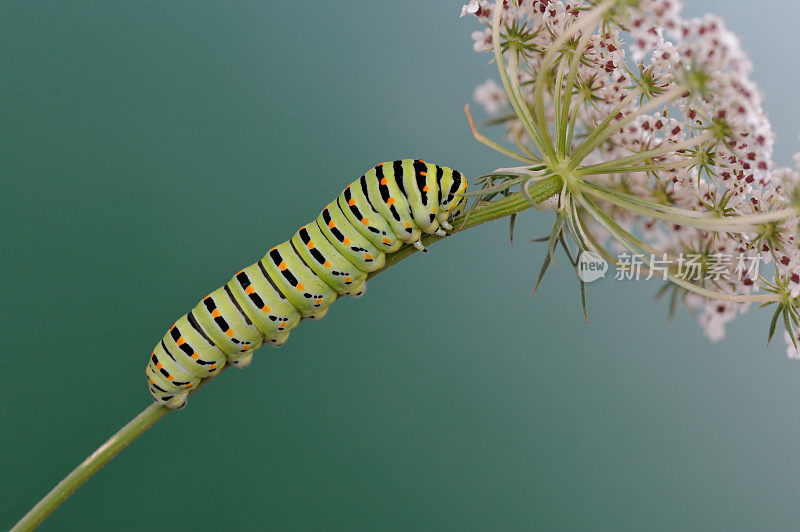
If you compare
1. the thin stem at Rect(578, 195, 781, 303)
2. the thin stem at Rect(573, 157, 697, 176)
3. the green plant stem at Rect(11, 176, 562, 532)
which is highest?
the green plant stem at Rect(11, 176, 562, 532)

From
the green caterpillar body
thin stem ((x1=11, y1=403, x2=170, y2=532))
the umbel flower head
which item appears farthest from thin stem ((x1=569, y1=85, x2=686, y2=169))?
thin stem ((x1=11, y1=403, x2=170, y2=532))

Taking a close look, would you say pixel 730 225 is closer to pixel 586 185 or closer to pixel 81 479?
pixel 586 185

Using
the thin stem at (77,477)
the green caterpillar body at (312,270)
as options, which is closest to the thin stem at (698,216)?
the green caterpillar body at (312,270)

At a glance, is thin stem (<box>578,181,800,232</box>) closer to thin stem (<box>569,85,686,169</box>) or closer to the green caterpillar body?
thin stem (<box>569,85,686,169</box>)

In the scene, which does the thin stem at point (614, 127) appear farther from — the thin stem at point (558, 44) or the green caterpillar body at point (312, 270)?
the green caterpillar body at point (312, 270)

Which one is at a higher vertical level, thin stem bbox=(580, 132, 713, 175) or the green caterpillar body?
the green caterpillar body

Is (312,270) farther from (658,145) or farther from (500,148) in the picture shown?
(658,145)

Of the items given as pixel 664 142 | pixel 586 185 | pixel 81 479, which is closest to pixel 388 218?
pixel 586 185
